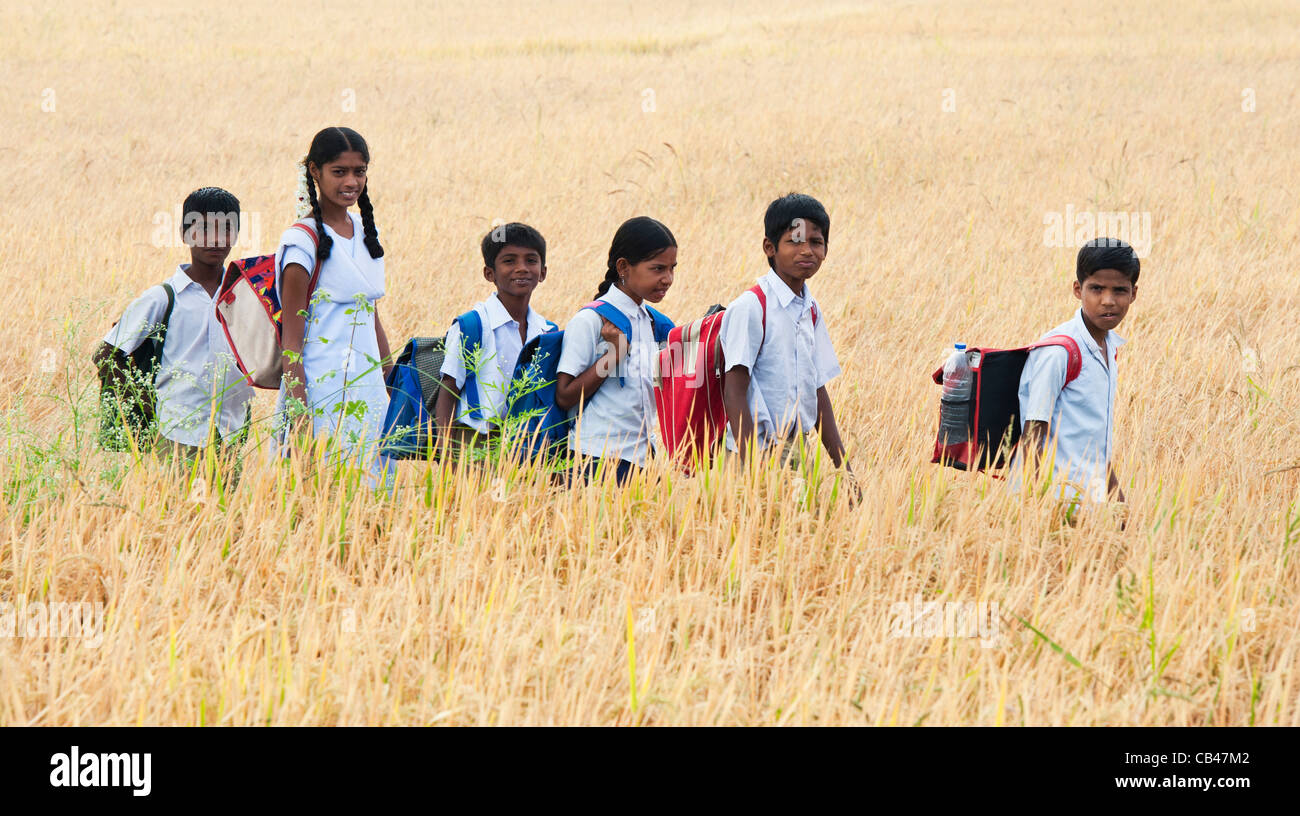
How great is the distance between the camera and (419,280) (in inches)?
289

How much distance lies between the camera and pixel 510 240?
3.51 m

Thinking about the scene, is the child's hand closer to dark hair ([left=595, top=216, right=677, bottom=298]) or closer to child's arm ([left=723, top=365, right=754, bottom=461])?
dark hair ([left=595, top=216, right=677, bottom=298])

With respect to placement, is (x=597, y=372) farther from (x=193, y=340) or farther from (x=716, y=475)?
(x=193, y=340)

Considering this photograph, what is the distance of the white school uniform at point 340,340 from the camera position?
3.38m

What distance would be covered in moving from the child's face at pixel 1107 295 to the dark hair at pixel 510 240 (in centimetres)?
175

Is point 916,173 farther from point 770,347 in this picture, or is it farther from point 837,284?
point 770,347

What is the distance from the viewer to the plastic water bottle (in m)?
3.28

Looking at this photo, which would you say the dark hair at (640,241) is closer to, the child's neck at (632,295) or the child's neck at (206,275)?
the child's neck at (632,295)

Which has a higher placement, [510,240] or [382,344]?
[510,240]

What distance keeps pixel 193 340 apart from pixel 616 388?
1.49 meters

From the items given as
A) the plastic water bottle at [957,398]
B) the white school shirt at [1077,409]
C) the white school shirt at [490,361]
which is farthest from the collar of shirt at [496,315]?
the white school shirt at [1077,409]

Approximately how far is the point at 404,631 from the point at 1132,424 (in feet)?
11.6

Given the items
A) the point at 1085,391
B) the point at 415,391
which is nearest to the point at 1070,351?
the point at 1085,391

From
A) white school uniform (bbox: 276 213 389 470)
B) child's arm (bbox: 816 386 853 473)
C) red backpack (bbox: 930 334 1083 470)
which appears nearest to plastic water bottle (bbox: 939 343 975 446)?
red backpack (bbox: 930 334 1083 470)
